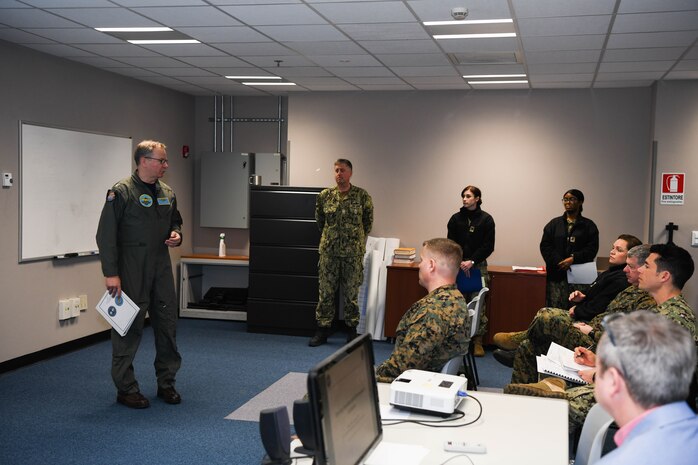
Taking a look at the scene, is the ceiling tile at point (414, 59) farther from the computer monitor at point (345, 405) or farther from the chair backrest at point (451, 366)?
the computer monitor at point (345, 405)

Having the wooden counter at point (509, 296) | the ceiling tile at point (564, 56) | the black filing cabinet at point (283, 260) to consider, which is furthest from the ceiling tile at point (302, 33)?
the wooden counter at point (509, 296)

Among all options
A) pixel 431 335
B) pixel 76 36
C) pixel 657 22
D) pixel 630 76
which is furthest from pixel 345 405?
pixel 630 76

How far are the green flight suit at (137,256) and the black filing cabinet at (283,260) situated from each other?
8.68 ft

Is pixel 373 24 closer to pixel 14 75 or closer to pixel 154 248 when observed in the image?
pixel 154 248

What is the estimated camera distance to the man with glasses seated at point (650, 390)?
1511mm

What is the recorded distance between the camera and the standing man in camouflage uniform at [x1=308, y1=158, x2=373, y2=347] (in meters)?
7.11

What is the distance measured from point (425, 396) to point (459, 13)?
276cm

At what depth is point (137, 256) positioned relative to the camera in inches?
187

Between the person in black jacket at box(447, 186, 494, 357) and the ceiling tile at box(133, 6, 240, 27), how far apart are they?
306 cm

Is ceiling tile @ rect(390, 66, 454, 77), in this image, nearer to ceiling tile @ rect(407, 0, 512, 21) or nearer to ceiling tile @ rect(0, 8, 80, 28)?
ceiling tile @ rect(407, 0, 512, 21)

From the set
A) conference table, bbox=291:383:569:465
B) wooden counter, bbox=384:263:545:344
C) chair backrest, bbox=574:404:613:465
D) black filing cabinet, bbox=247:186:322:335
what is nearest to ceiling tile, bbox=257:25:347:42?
black filing cabinet, bbox=247:186:322:335

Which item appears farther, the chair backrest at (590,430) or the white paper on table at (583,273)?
the white paper on table at (583,273)

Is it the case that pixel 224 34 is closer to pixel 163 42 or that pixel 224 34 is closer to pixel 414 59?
pixel 163 42

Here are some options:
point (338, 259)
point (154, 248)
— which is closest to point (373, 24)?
point (154, 248)
